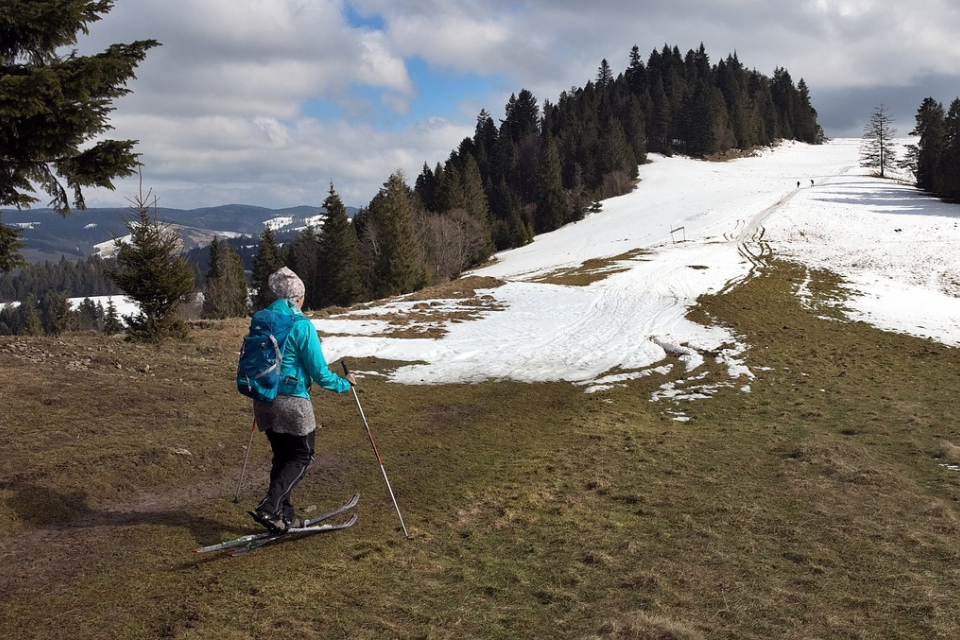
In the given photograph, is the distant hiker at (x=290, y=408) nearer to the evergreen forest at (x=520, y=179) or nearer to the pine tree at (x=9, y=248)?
the pine tree at (x=9, y=248)

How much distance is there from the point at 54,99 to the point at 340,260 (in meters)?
48.4

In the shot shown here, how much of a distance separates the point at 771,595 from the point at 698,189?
81.7 m

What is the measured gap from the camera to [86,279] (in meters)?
183

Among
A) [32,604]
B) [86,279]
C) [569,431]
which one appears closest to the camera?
[32,604]

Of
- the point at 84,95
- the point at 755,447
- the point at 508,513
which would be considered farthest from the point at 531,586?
the point at 84,95

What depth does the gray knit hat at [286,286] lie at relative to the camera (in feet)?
19.0

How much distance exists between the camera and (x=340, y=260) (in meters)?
56.9

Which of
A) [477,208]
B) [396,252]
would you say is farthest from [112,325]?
[477,208]

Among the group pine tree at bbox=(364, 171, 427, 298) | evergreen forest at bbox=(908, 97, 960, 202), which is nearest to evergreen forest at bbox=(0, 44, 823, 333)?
pine tree at bbox=(364, 171, 427, 298)

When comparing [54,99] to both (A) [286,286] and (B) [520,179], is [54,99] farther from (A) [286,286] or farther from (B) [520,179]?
(B) [520,179]

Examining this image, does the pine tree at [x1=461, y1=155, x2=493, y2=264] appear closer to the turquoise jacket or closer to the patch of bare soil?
the patch of bare soil

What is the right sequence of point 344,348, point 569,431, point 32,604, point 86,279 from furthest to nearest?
point 86,279
point 344,348
point 569,431
point 32,604

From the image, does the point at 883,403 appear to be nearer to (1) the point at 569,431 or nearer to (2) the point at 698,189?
(1) the point at 569,431

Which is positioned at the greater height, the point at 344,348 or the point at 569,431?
the point at 344,348
